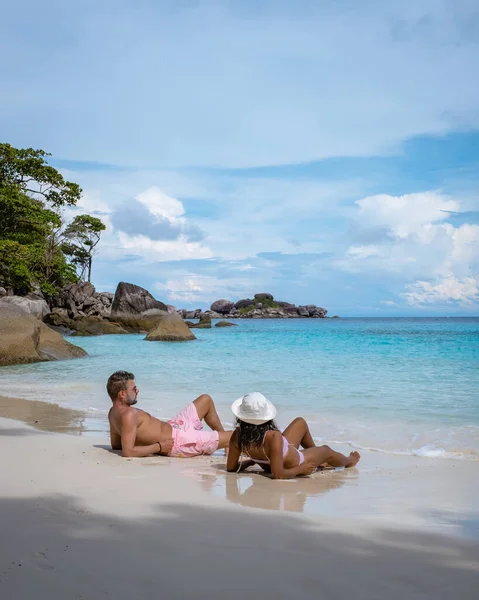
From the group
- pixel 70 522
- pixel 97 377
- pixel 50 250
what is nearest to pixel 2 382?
pixel 97 377

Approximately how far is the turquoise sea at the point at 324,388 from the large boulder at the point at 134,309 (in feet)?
53.2

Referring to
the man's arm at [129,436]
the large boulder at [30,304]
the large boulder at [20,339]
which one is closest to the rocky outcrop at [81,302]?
the large boulder at [30,304]

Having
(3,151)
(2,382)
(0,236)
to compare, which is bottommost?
(2,382)

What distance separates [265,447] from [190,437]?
1304 mm

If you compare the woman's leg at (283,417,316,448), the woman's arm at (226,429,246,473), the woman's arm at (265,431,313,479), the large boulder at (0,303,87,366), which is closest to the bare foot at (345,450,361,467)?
the woman's leg at (283,417,316,448)

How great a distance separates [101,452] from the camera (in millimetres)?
6070

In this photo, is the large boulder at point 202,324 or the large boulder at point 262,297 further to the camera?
the large boulder at point 262,297

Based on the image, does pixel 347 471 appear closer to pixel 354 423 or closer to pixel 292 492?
pixel 292 492

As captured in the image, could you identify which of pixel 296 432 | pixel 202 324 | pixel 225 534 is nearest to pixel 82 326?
pixel 202 324

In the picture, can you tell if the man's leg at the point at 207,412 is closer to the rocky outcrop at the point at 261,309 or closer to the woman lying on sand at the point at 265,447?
the woman lying on sand at the point at 265,447

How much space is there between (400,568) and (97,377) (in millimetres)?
12382

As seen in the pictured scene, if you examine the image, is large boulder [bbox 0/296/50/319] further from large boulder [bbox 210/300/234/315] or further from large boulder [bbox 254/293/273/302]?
large boulder [bbox 254/293/273/302]

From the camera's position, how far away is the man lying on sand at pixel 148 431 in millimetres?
5898

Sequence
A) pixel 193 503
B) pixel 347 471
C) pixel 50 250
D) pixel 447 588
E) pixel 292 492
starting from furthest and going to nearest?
1. pixel 50 250
2. pixel 347 471
3. pixel 292 492
4. pixel 193 503
5. pixel 447 588
